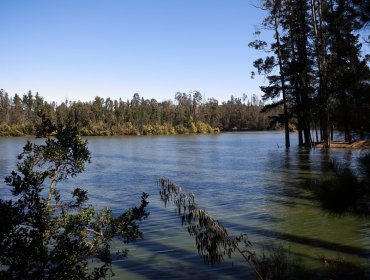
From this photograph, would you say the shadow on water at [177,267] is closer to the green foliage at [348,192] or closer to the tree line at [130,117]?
the green foliage at [348,192]

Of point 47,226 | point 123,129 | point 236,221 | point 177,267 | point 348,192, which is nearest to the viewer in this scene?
point 47,226

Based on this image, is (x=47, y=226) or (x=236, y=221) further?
(x=236, y=221)

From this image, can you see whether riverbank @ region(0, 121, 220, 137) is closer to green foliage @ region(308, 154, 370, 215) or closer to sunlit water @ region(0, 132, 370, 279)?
sunlit water @ region(0, 132, 370, 279)

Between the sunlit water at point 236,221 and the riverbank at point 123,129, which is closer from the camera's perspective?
the sunlit water at point 236,221

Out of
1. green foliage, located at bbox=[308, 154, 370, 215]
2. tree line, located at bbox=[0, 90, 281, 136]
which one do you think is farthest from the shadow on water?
tree line, located at bbox=[0, 90, 281, 136]

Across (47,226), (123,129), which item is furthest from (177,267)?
(123,129)

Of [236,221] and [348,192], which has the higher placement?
[348,192]

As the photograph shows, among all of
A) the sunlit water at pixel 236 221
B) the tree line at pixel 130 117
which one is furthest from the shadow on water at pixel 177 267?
the tree line at pixel 130 117

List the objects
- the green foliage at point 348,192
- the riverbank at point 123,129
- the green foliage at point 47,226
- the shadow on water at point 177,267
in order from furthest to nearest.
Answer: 1. the riverbank at point 123,129
2. the shadow on water at point 177,267
3. the green foliage at point 348,192
4. the green foliage at point 47,226

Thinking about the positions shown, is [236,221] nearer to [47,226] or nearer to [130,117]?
[47,226]

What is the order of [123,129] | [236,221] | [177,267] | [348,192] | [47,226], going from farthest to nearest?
[123,129], [236,221], [177,267], [348,192], [47,226]

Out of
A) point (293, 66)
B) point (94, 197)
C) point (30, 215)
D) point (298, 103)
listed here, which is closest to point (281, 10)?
point (293, 66)

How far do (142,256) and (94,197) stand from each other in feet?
26.1

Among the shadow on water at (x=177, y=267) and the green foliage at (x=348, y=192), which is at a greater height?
the green foliage at (x=348, y=192)
